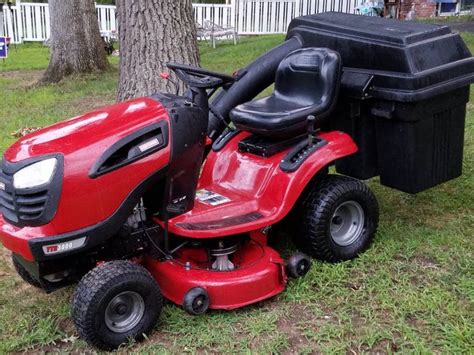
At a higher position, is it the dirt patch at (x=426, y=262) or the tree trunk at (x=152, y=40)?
the tree trunk at (x=152, y=40)

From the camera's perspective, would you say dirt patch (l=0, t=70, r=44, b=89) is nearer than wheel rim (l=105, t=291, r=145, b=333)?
No

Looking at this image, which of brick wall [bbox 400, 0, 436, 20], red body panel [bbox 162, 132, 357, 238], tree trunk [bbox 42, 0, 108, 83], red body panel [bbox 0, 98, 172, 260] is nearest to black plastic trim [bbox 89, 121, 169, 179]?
red body panel [bbox 0, 98, 172, 260]

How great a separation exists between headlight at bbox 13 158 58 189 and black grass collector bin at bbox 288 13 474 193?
1726mm

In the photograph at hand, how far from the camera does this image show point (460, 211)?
4.22 m

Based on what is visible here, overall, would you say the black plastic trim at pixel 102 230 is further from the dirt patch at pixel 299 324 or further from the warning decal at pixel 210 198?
the dirt patch at pixel 299 324

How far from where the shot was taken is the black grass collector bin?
11.1 feet

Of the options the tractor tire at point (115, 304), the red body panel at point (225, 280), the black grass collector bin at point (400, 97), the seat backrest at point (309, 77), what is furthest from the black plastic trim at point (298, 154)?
the tractor tire at point (115, 304)

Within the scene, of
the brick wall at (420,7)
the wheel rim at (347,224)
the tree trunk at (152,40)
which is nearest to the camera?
the wheel rim at (347,224)

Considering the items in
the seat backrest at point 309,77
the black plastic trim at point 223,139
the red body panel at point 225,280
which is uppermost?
the seat backrest at point 309,77

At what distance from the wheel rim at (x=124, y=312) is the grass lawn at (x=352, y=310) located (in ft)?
0.34

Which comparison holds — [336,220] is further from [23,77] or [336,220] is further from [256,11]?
[256,11]

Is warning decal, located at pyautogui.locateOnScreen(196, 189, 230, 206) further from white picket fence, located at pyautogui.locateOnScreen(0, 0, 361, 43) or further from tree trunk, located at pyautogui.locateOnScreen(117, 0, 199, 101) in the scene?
white picket fence, located at pyautogui.locateOnScreen(0, 0, 361, 43)

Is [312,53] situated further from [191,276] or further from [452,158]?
[191,276]

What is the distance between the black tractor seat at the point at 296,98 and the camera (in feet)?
10.8
